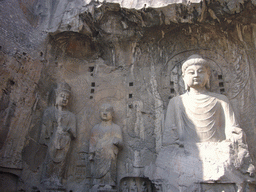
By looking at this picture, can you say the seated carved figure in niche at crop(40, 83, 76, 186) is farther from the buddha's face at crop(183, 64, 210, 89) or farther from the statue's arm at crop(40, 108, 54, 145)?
the buddha's face at crop(183, 64, 210, 89)

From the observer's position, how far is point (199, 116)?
15.3 ft

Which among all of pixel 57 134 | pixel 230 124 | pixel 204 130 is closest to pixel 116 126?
pixel 57 134

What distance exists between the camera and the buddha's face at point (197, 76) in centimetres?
487

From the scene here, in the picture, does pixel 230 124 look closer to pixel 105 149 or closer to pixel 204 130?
pixel 204 130

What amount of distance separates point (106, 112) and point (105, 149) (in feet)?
2.46

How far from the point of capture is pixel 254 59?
17.4 ft

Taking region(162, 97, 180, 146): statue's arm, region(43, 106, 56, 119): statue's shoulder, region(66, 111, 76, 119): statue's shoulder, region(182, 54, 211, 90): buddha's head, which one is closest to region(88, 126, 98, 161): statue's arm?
region(66, 111, 76, 119): statue's shoulder

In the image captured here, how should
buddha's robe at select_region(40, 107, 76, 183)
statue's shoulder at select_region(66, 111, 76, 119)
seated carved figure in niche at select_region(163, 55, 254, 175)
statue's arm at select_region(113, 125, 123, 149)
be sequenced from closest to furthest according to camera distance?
seated carved figure in niche at select_region(163, 55, 254, 175), buddha's robe at select_region(40, 107, 76, 183), statue's arm at select_region(113, 125, 123, 149), statue's shoulder at select_region(66, 111, 76, 119)

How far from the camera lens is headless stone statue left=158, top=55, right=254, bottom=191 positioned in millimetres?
3797

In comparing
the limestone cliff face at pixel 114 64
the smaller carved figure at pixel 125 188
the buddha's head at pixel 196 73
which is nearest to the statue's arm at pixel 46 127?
the limestone cliff face at pixel 114 64

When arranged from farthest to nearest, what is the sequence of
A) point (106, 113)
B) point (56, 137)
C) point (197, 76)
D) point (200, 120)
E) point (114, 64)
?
point (114, 64) → point (106, 113) → point (56, 137) → point (197, 76) → point (200, 120)

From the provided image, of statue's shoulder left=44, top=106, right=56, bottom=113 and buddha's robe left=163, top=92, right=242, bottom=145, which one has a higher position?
statue's shoulder left=44, top=106, right=56, bottom=113

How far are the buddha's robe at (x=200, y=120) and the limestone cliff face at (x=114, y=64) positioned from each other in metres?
0.63

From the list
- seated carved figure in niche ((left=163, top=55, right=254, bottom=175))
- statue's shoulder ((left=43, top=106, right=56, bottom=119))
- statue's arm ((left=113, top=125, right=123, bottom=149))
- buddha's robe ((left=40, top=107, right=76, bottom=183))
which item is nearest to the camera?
seated carved figure in niche ((left=163, top=55, right=254, bottom=175))
